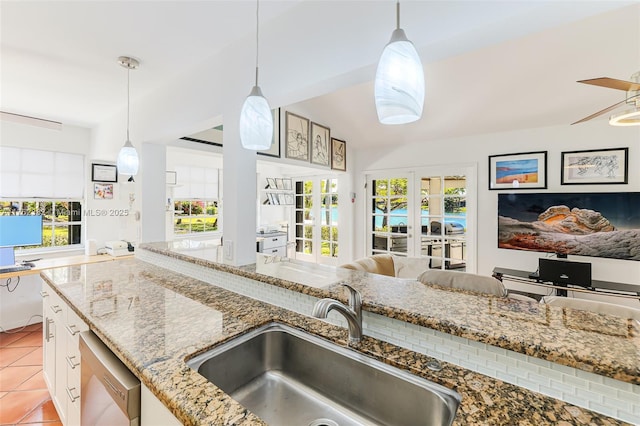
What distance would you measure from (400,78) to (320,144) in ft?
11.3

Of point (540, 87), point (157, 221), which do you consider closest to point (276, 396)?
point (157, 221)

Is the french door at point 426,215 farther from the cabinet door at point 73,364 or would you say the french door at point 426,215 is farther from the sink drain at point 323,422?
the cabinet door at point 73,364

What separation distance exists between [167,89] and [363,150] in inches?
126

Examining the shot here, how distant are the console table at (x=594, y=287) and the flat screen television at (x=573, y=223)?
0.97 feet

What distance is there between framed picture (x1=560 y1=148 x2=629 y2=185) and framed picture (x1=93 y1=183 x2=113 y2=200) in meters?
5.87

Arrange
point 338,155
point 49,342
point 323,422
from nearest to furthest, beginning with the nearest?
point 323,422
point 49,342
point 338,155

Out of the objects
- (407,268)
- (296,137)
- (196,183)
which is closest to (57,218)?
(196,183)

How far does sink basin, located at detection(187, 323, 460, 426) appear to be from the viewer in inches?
31.7

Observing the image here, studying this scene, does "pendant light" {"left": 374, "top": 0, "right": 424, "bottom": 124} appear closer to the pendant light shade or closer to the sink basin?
the pendant light shade

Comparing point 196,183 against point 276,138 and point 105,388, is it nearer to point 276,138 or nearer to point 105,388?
point 276,138

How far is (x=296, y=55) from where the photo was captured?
55.7 inches

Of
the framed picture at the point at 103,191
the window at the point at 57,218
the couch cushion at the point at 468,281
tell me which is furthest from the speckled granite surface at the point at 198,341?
the framed picture at the point at 103,191

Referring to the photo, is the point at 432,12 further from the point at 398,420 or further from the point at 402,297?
the point at 398,420

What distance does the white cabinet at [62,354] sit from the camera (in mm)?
1429
